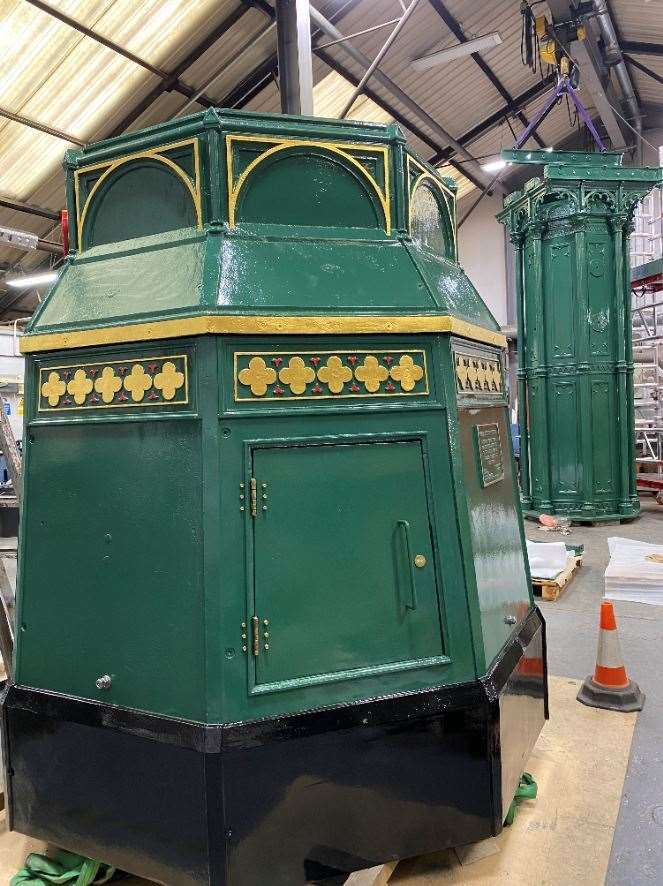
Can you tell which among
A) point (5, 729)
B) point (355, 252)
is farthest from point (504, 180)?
point (5, 729)

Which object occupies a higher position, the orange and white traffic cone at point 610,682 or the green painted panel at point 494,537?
the green painted panel at point 494,537

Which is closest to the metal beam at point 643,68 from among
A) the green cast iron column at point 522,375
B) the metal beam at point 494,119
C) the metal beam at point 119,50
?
the metal beam at point 494,119

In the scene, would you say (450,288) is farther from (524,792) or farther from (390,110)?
(390,110)

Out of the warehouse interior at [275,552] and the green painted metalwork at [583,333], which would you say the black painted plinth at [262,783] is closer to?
the warehouse interior at [275,552]

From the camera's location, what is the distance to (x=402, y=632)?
2402 mm

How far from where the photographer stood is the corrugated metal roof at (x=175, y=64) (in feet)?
29.9

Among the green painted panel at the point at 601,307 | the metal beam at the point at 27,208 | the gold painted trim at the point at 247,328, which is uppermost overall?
the metal beam at the point at 27,208

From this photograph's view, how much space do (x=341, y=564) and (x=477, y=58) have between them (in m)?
14.5

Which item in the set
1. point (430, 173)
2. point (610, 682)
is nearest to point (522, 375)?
point (610, 682)

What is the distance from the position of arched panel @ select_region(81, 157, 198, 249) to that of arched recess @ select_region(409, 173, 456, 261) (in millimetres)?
957

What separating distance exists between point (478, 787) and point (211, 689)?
3.56 ft

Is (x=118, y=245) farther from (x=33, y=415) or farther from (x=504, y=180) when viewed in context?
(x=504, y=180)

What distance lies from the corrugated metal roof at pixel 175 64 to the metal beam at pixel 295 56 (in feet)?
8.17

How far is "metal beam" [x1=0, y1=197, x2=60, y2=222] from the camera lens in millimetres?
11672
